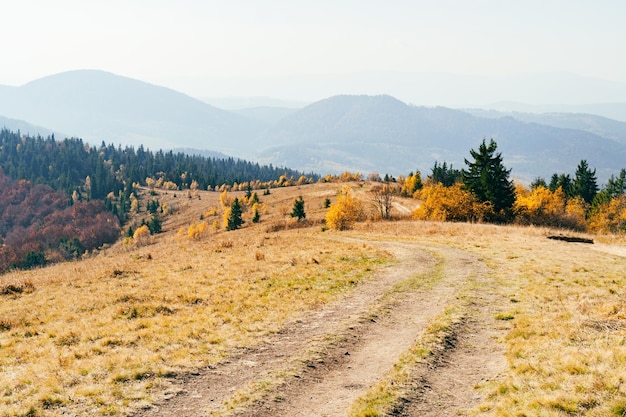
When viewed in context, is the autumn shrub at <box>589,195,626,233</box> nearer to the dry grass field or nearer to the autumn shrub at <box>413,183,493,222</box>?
the autumn shrub at <box>413,183,493,222</box>

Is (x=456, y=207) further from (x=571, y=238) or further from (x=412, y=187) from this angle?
(x=412, y=187)

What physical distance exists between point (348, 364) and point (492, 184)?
202ft

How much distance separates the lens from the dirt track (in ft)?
35.8

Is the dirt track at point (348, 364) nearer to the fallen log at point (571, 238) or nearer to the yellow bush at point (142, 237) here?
the fallen log at point (571, 238)

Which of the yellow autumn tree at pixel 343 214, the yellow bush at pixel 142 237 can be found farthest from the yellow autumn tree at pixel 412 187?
the yellow bush at pixel 142 237

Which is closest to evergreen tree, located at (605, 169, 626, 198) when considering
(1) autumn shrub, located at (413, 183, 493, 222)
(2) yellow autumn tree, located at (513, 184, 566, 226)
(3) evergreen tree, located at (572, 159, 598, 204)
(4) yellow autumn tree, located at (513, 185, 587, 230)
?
(3) evergreen tree, located at (572, 159, 598, 204)

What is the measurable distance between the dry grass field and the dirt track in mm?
61

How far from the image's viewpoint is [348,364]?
526 inches

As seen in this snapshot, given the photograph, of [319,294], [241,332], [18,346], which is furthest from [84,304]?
[319,294]

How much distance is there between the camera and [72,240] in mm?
166750

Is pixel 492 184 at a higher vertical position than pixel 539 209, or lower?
higher

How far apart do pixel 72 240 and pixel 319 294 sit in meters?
173

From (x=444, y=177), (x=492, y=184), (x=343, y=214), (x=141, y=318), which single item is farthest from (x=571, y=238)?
(x=444, y=177)

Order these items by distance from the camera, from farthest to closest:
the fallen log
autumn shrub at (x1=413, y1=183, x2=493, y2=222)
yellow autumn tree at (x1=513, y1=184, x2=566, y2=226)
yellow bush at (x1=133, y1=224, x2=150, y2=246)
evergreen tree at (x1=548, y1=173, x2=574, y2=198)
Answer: yellow bush at (x1=133, y1=224, x2=150, y2=246), evergreen tree at (x1=548, y1=173, x2=574, y2=198), yellow autumn tree at (x1=513, y1=184, x2=566, y2=226), autumn shrub at (x1=413, y1=183, x2=493, y2=222), the fallen log
